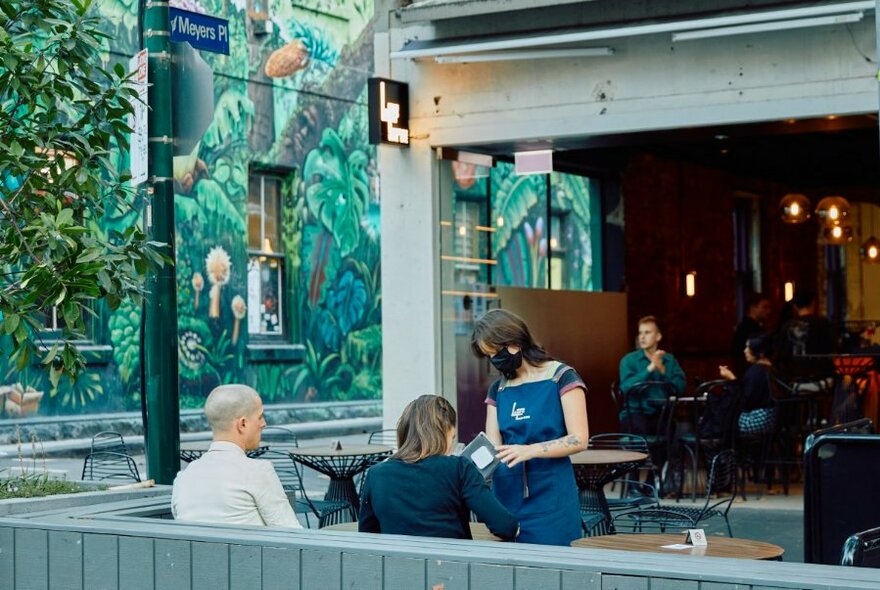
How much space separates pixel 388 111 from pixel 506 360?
19.3 ft

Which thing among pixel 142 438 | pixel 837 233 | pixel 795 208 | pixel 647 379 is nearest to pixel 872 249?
pixel 837 233

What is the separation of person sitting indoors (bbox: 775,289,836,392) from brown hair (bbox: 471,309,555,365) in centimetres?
991

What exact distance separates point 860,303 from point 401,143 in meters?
16.3

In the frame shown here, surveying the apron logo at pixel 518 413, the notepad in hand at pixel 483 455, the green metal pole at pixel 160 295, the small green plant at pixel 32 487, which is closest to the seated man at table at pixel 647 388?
the apron logo at pixel 518 413

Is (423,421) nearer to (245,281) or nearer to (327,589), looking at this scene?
(327,589)

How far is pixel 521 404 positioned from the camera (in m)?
5.93

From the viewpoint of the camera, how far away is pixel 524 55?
10.9 metres

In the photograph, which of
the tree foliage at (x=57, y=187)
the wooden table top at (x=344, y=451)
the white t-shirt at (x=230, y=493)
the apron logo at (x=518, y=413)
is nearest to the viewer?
the white t-shirt at (x=230, y=493)

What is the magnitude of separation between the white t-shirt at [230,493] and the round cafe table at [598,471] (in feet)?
11.2

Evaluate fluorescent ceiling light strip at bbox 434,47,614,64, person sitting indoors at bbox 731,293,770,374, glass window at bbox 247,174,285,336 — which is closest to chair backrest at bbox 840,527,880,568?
fluorescent ceiling light strip at bbox 434,47,614,64

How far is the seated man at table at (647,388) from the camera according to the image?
12502 millimetres

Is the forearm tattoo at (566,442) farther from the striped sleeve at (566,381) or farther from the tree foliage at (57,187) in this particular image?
the tree foliage at (57,187)

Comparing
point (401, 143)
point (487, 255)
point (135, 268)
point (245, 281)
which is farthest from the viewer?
point (245, 281)

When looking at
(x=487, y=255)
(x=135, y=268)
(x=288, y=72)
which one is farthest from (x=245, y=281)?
(x=135, y=268)
